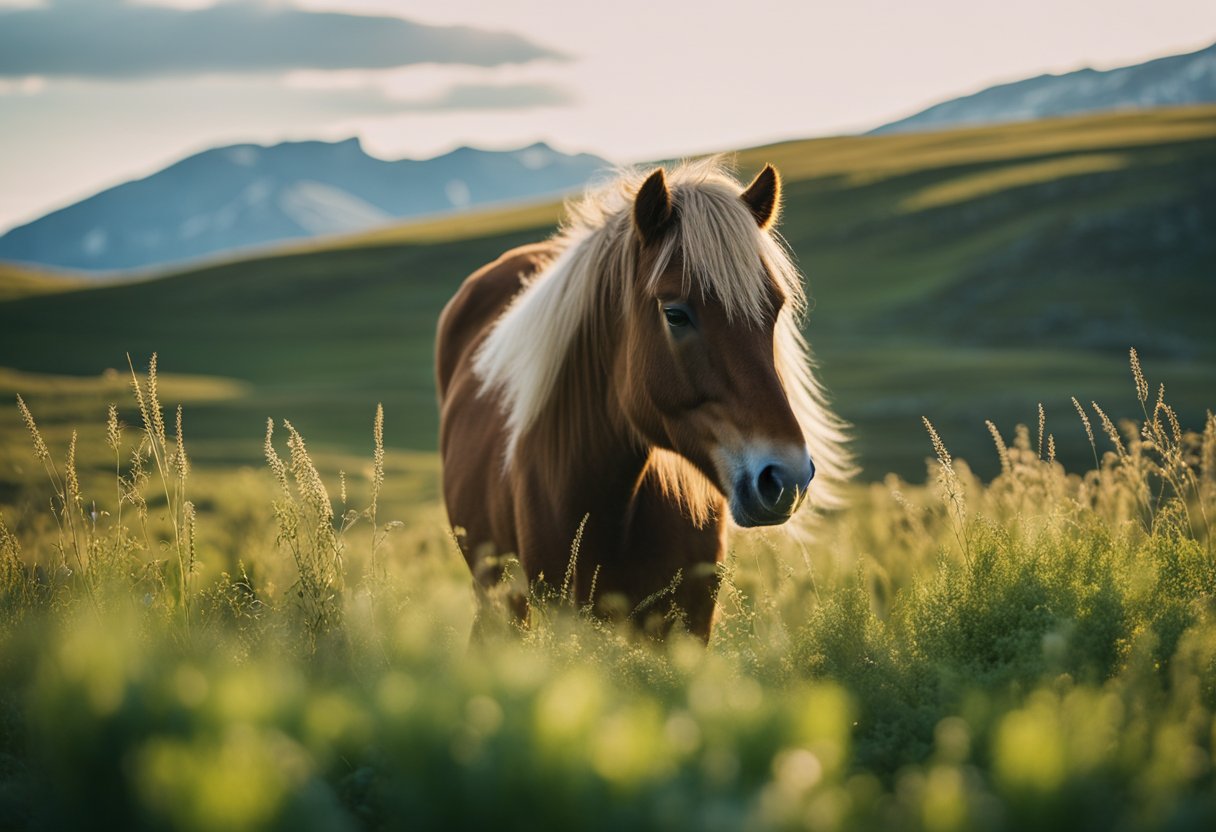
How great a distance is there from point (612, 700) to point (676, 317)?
177 centimetres

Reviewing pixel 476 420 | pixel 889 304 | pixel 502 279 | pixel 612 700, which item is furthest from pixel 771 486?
pixel 889 304

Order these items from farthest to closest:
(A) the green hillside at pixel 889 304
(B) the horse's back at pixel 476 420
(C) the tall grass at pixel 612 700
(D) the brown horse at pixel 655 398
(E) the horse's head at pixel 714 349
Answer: (A) the green hillside at pixel 889 304
(B) the horse's back at pixel 476 420
(D) the brown horse at pixel 655 398
(E) the horse's head at pixel 714 349
(C) the tall grass at pixel 612 700

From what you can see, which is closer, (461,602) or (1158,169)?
(461,602)

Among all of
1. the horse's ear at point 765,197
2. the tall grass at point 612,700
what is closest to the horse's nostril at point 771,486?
the tall grass at point 612,700

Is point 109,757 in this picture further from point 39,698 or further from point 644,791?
point 644,791

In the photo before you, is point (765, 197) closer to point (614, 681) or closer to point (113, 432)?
point (614, 681)

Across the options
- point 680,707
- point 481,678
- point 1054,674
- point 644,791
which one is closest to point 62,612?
point 481,678

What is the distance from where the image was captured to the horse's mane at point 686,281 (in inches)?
152

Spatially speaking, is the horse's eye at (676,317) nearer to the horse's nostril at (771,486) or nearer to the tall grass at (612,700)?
the horse's nostril at (771,486)

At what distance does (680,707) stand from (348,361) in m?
55.0

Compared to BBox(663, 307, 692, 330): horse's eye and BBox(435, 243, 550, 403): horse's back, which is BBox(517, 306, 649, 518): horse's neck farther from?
BBox(435, 243, 550, 403): horse's back

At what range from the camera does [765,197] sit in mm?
4449

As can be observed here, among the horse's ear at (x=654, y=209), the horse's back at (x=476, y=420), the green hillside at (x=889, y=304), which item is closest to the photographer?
the horse's ear at (x=654, y=209)

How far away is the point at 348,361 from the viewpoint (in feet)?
183
